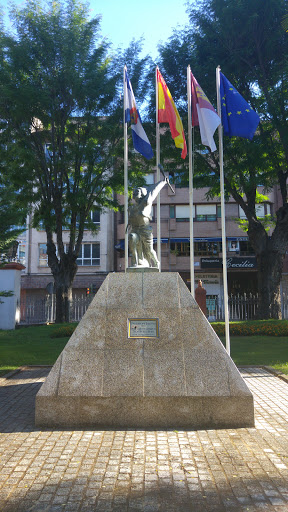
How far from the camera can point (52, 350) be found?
1519cm

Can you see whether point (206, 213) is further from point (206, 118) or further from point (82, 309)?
point (206, 118)

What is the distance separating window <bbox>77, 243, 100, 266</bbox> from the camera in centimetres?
4003

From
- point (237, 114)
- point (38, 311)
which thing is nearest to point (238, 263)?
point (38, 311)

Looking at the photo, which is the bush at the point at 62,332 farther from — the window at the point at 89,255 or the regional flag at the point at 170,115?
the window at the point at 89,255

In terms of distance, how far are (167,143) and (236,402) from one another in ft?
51.2

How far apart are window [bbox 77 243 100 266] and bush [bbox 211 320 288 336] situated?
22819 millimetres

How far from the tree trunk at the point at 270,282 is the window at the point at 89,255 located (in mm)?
21646

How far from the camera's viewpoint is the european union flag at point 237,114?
9.48 metres

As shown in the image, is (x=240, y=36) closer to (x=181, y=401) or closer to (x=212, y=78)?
(x=212, y=78)

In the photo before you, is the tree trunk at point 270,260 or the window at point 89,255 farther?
the window at point 89,255

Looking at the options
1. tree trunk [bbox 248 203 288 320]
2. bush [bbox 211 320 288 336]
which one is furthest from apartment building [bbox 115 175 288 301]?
bush [bbox 211 320 288 336]

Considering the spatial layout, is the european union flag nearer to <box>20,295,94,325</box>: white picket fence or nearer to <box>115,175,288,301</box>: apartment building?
<box>20,295,94,325</box>: white picket fence

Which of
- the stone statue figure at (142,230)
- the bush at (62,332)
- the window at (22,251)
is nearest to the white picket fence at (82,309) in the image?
the bush at (62,332)

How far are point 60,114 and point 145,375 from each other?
54.5ft
